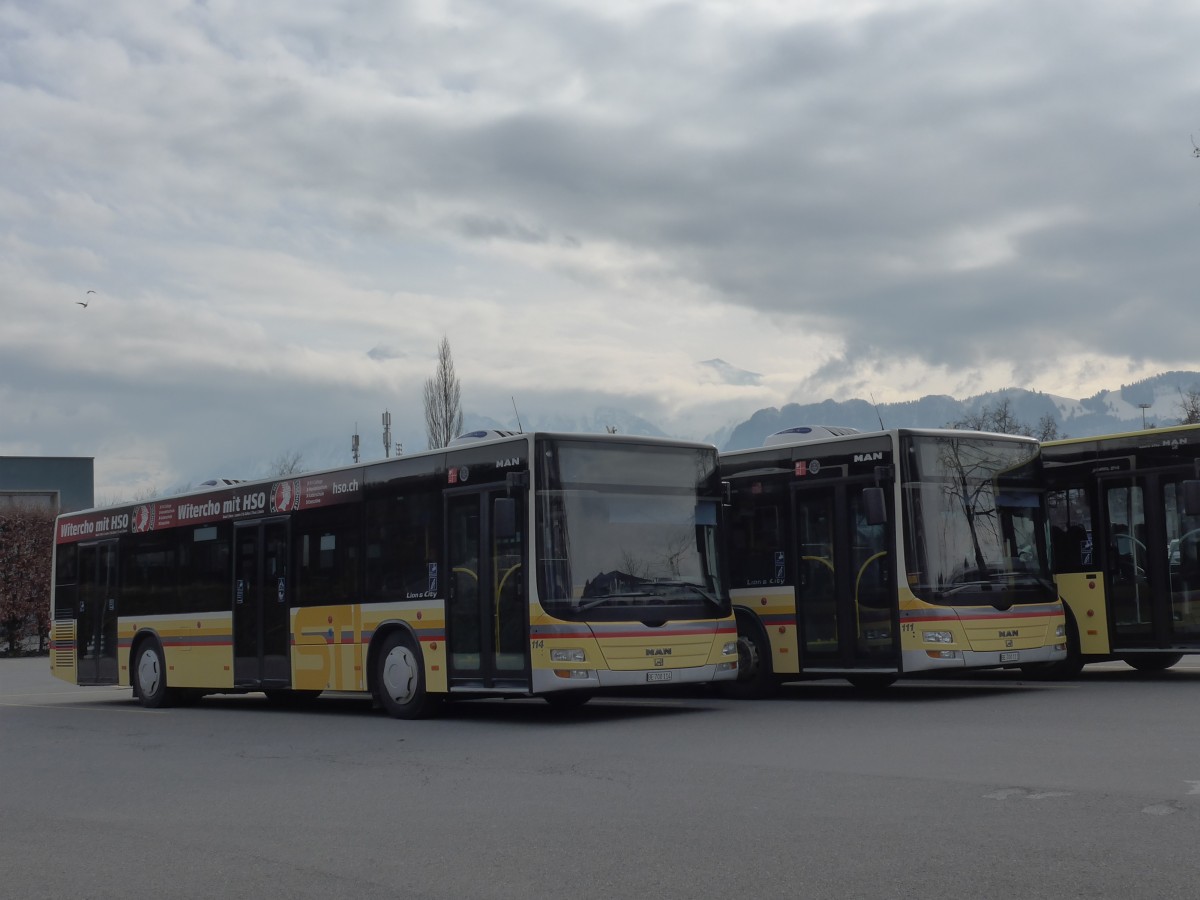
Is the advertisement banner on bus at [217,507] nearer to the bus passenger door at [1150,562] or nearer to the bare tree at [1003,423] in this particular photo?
the bus passenger door at [1150,562]

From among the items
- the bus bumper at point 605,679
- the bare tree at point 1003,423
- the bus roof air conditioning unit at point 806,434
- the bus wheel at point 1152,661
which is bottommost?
the bus wheel at point 1152,661

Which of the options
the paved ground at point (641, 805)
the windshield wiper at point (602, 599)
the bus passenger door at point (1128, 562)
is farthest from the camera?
the bus passenger door at point (1128, 562)

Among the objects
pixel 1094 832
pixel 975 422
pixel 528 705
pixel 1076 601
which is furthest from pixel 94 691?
pixel 975 422

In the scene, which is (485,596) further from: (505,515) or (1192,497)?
(1192,497)

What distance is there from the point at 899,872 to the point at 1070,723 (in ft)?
22.6

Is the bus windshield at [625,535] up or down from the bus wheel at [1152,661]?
up

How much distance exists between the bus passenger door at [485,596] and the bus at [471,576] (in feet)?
0.07

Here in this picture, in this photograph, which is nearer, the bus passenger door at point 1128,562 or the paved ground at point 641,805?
the paved ground at point 641,805

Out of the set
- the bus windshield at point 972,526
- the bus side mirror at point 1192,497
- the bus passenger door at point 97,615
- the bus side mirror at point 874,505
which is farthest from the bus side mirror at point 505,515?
the bus passenger door at point 97,615

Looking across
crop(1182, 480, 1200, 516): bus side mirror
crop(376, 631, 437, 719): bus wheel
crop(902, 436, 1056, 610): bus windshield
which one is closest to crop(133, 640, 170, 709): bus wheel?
crop(376, 631, 437, 719): bus wheel

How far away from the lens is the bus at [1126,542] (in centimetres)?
1803

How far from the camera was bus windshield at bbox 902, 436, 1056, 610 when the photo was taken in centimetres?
1675

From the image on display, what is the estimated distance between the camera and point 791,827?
27.7 feet

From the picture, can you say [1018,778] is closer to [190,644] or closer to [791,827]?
Result: [791,827]
